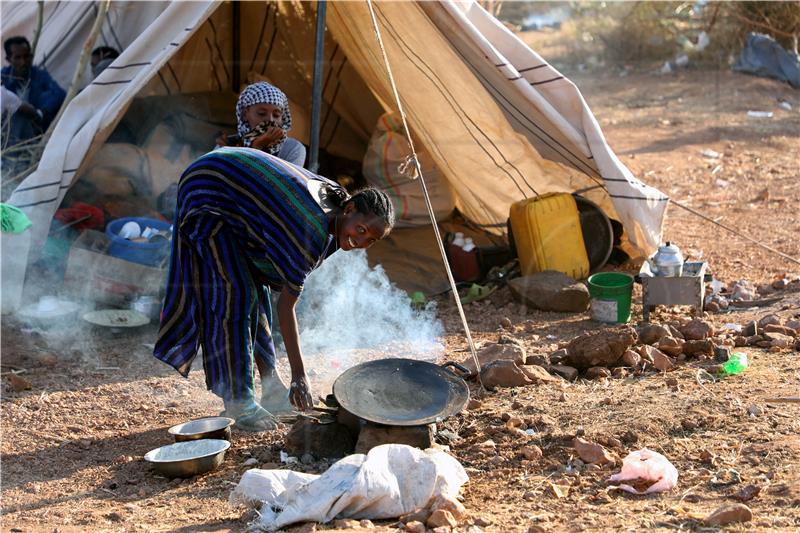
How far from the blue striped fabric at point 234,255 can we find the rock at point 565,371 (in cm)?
121

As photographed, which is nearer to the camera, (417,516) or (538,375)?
(417,516)

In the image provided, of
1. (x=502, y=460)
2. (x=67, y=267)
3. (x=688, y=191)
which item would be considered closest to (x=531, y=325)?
(x=502, y=460)

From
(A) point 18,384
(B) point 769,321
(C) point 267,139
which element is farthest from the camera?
(B) point 769,321

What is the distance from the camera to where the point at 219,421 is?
12.3ft

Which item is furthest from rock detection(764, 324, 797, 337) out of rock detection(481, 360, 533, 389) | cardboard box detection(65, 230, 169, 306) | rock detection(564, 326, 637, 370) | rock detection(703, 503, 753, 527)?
cardboard box detection(65, 230, 169, 306)

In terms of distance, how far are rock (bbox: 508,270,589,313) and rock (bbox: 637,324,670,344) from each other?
823 mm

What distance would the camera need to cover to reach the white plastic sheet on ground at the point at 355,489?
2.92 m

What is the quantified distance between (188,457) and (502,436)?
3.70 feet

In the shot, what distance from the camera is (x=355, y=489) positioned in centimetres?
291

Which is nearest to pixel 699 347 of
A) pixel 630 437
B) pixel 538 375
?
pixel 538 375

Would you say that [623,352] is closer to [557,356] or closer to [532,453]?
[557,356]

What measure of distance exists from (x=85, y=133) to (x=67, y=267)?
0.75 metres

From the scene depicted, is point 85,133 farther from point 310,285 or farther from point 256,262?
point 256,262

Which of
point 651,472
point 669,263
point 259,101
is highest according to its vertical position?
point 259,101
